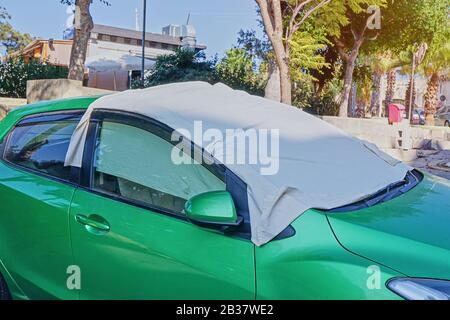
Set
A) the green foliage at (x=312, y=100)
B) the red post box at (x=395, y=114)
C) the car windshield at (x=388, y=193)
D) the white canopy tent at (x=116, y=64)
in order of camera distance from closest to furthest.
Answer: the car windshield at (x=388, y=193) < the red post box at (x=395, y=114) < the green foliage at (x=312, y=100) < the white canopy tent at (x=116, y=64)

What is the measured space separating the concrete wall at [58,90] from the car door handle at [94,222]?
6087mm

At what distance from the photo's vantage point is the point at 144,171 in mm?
2285

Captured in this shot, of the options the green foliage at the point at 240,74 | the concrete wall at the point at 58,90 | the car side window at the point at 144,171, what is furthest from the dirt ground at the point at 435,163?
the car side window at the point at 144,171

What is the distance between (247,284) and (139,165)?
0.92m

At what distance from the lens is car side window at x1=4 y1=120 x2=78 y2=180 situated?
2.59 m

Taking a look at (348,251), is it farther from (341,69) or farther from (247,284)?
(341,69)

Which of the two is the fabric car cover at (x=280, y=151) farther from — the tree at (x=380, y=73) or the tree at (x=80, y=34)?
the tree at (x=380, y=73)

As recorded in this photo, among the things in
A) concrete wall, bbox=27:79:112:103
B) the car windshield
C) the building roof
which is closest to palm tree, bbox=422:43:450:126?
the building roof

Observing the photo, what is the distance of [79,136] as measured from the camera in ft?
8.07

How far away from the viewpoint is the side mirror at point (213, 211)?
5.99 feet

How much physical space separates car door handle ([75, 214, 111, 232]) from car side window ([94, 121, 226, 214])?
16 cm

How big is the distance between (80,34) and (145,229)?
8.64m
